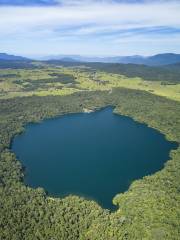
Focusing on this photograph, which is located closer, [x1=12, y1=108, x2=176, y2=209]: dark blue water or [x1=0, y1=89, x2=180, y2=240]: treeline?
[x1=0, y1=89, x2=180, y2=240]: treeline

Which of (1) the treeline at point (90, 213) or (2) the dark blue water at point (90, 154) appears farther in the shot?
(2) the dark blue water at point (90, 154)

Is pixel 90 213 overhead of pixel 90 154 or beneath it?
overhead

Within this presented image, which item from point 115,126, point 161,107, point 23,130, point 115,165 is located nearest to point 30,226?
point 115,165

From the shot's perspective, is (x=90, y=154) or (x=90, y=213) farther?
(x=90, y=154)

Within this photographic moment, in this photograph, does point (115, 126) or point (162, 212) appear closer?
point (162, 212)

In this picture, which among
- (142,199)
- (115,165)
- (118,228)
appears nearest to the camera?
(118,228)

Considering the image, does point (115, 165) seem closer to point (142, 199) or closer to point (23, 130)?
point (142, 199)

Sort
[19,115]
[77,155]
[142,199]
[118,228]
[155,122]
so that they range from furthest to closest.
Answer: [19,115] < [155,122] < [77,155] < [142,199] < [118,228]
